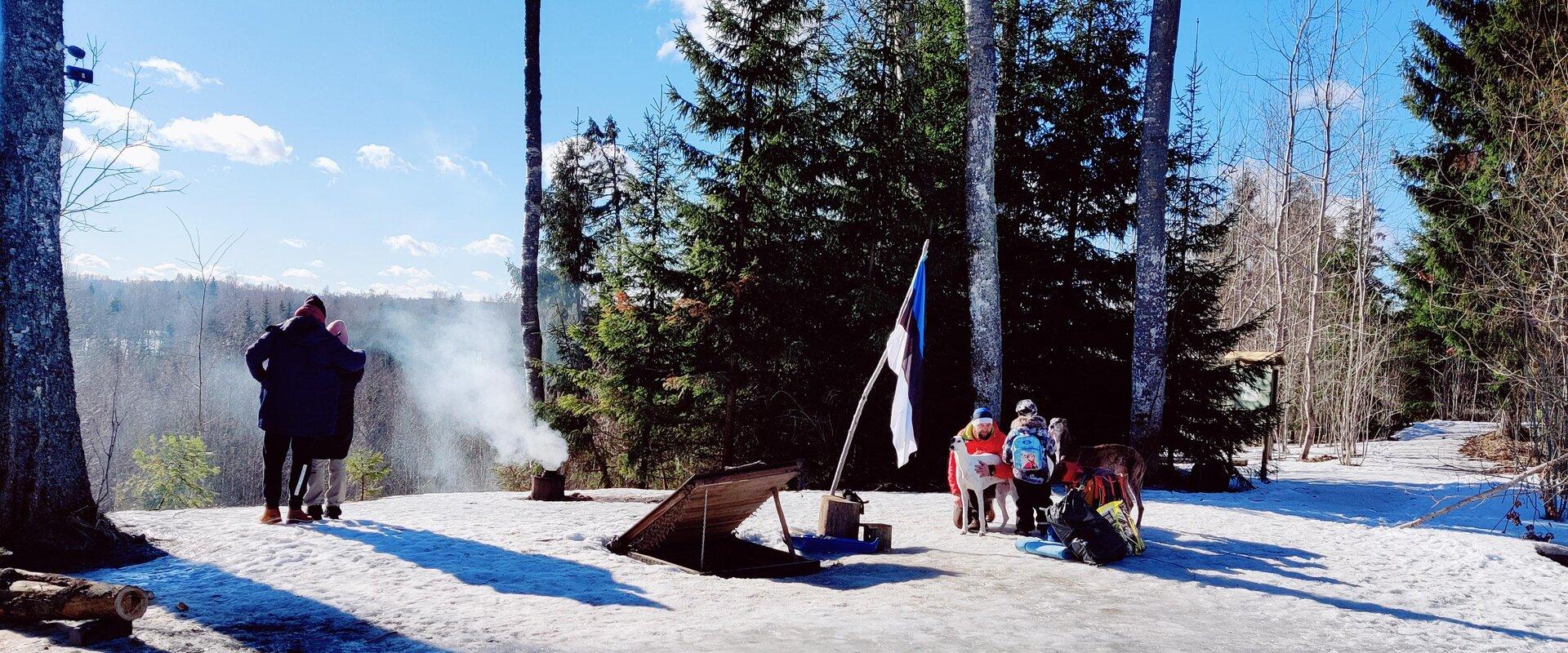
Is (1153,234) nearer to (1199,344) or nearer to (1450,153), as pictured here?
(1199,344)

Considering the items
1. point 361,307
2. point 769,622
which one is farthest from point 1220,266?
point 361,307

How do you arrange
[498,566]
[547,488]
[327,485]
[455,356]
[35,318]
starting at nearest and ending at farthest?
[35,318], [498,566], [327,485], [547,488], [455,356]

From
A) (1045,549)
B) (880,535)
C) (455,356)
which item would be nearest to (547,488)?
(880,535)

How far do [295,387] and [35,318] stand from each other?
71.1 inches

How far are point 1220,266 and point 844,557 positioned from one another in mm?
10559

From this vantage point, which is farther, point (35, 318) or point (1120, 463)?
point (1120, 463)

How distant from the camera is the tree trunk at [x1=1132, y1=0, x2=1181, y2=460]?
13109 millimetres

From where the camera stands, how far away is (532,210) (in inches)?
591

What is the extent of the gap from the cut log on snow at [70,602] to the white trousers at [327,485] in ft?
11.8

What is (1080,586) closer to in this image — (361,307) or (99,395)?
(99,395)

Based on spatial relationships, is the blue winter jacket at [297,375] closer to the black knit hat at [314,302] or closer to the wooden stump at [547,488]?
the black knit hat at [314,302]

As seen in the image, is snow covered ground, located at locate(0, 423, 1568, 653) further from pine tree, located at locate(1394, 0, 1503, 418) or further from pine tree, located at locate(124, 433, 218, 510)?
pine tree, located at locate(1394, 0, 1503, 418)

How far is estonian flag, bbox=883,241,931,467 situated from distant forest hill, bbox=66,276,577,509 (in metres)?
41.4

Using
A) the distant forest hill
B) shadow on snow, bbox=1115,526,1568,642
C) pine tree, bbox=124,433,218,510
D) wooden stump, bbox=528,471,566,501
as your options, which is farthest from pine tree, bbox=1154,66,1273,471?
the distant forest hill
